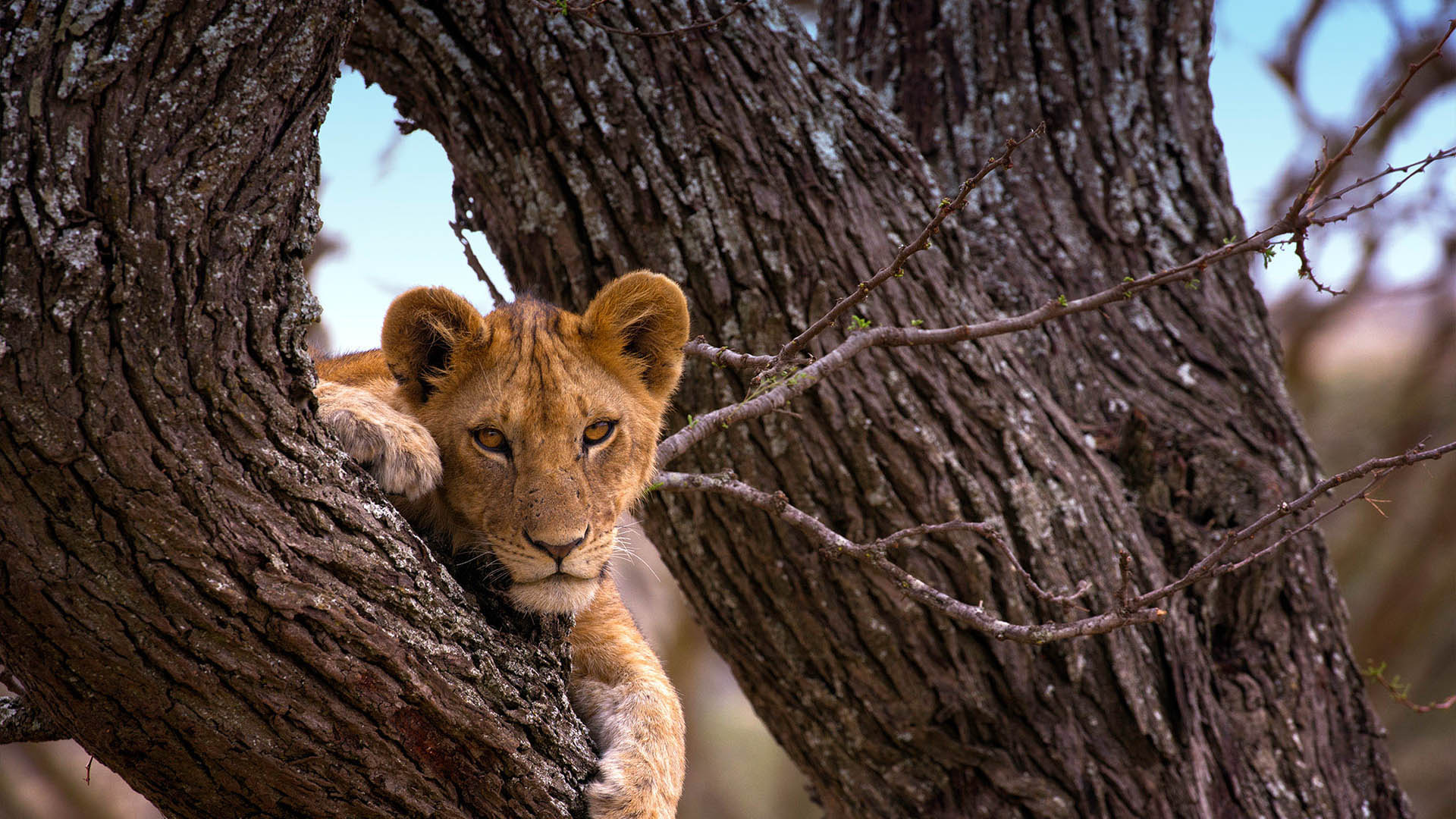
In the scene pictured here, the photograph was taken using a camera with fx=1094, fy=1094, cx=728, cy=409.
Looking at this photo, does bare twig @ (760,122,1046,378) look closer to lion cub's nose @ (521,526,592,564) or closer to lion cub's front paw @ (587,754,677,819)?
lion cub's nose @ (521,526,592,564)

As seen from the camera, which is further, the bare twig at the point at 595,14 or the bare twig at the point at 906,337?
the bare twig at the point at 595,14

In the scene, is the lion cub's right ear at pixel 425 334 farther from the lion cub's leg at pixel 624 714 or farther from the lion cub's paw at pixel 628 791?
the lion cub's paw at pixel 628 791

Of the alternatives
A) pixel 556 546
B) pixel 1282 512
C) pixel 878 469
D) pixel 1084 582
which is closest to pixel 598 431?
pixel 556 546

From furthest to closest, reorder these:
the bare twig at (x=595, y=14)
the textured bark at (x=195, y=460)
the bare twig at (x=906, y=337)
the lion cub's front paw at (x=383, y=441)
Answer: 1. the bare twig at (x=595, y=14)
2. the bare twig at (x=906, y=337)
3. the lion cub's front paw at (x=383, y=441)
4. the textured bark at (x=195, y=460)

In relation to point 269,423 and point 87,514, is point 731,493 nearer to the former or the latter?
point 269,423

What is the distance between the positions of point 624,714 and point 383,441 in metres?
1.12

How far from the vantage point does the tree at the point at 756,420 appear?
1.90 m

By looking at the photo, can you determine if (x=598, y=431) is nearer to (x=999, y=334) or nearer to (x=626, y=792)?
(x=626, y=792)

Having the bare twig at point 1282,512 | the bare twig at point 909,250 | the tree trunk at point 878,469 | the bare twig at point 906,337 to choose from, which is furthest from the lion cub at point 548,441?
the bare twig at point 1282,512

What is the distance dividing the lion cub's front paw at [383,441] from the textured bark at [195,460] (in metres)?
0.15

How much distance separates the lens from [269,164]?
203cm

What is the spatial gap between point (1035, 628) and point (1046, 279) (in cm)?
210

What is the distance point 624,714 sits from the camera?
3.10 meters

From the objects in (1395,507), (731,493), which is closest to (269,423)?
(731,493)
